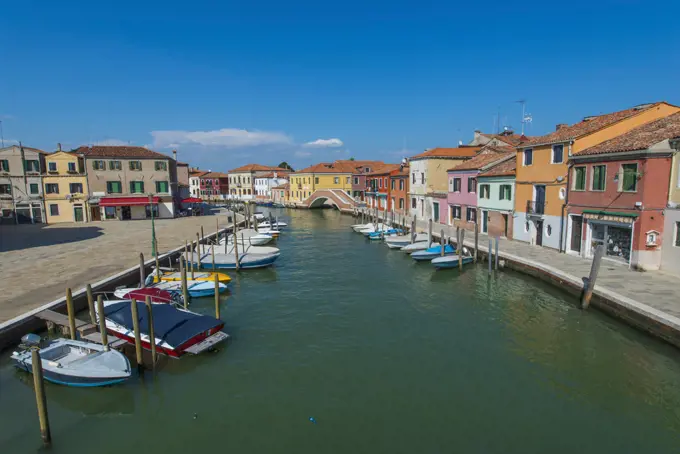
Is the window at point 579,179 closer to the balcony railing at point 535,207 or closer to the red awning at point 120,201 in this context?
the balcony railing at point 535,207

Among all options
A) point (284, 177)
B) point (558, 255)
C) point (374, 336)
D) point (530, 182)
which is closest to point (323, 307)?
point (374, 336)

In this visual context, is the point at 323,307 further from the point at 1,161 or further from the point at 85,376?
the point at 1,161

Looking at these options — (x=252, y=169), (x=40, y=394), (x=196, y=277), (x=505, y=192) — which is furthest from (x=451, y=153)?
(x=252, y=169)

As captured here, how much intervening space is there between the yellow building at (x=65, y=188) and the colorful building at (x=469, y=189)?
Result: 128ft

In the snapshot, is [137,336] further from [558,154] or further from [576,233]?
[558,154]

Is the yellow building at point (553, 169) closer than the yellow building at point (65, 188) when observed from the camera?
Yes

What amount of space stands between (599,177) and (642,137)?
103 inches

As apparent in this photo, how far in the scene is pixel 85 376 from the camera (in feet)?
37.4

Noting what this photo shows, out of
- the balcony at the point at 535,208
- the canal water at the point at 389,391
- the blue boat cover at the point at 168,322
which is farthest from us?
the balcony at the point at 535,208

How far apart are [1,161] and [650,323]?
5358 cm

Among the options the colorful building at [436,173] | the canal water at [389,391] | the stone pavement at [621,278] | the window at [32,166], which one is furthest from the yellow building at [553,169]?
the window at [32,166]

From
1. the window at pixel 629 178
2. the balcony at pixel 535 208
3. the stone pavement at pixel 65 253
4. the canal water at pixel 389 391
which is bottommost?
the canal water at pixel 389 391

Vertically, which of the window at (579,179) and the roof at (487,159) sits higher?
the roof at (487,159)

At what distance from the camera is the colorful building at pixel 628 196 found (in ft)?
61.6
